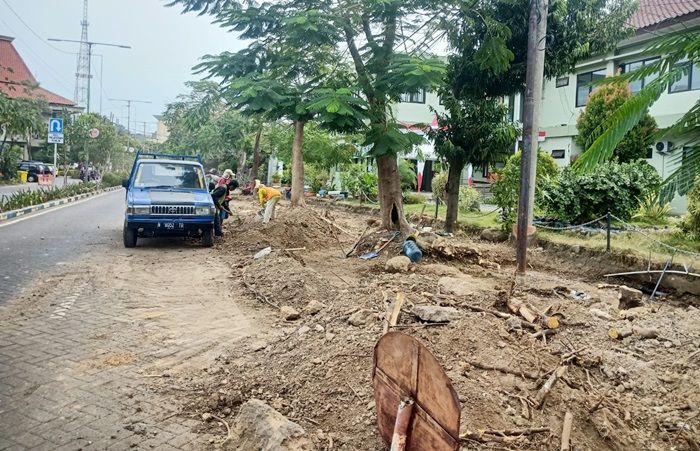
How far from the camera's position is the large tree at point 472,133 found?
1349 centimetres

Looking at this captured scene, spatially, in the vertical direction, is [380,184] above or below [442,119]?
below

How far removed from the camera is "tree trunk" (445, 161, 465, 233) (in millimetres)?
14242

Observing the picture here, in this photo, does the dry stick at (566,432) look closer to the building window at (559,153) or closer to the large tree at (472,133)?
the large tree at (472,133)

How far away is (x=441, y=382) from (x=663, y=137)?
1.53 m

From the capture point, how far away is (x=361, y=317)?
17.6 ft

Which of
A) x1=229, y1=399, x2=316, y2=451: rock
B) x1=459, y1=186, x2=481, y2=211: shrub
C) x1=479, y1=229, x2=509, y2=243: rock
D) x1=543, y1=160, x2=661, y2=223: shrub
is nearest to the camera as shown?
x1=229, y1=399, x2=316, y2=451: rock

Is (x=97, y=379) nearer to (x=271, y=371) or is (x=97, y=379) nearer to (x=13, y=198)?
(x=271, y=371)

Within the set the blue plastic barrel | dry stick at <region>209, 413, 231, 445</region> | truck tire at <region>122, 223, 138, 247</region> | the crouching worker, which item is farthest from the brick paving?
the crouching worker

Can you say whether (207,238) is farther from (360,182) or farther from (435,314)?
(360,182)

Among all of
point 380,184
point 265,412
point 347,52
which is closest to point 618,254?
point 380,184

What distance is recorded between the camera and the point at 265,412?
11.4 feet

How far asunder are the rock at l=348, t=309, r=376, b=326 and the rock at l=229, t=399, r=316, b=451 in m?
1.80

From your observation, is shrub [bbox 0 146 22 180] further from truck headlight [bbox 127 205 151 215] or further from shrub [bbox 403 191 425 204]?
truck headlight [bbox 127 205 151 215]

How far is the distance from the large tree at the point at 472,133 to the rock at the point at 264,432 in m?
11.0
